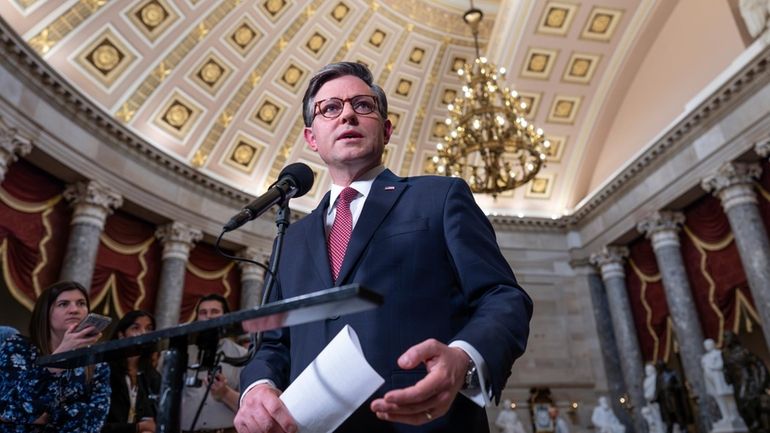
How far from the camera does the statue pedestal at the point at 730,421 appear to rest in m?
10.1

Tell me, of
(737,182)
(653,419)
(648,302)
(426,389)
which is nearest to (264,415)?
(426,389)

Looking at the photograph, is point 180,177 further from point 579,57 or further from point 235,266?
point 579,57

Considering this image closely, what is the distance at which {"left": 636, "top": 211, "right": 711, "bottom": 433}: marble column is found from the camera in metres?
11.6

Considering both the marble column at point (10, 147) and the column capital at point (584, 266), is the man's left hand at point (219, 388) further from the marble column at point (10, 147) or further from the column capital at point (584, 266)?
the column capital at point (584, 266)

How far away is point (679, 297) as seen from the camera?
1234 centimetres

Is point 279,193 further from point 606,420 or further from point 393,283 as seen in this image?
point 606,420

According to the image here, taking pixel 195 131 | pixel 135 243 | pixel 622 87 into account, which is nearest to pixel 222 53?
pixel 195 131

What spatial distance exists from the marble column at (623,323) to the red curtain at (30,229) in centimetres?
1289

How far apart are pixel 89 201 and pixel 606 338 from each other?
13.0m

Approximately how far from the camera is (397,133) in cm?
1669

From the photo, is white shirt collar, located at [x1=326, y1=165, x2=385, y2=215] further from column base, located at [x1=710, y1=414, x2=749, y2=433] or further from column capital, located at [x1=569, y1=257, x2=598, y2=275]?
column capital, located at [x1=569, y1=257, x2=598, y2=275]

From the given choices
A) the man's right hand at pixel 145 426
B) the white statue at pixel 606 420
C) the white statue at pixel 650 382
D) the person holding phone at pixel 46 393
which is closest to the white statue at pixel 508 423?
the white statue at pixel 606 420

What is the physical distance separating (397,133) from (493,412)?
27.2 feet

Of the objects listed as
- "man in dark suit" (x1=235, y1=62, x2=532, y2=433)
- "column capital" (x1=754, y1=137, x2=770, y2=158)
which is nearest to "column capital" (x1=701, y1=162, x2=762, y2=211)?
"column capital" (x1=754, y1=137, x2=770, y2=158)
